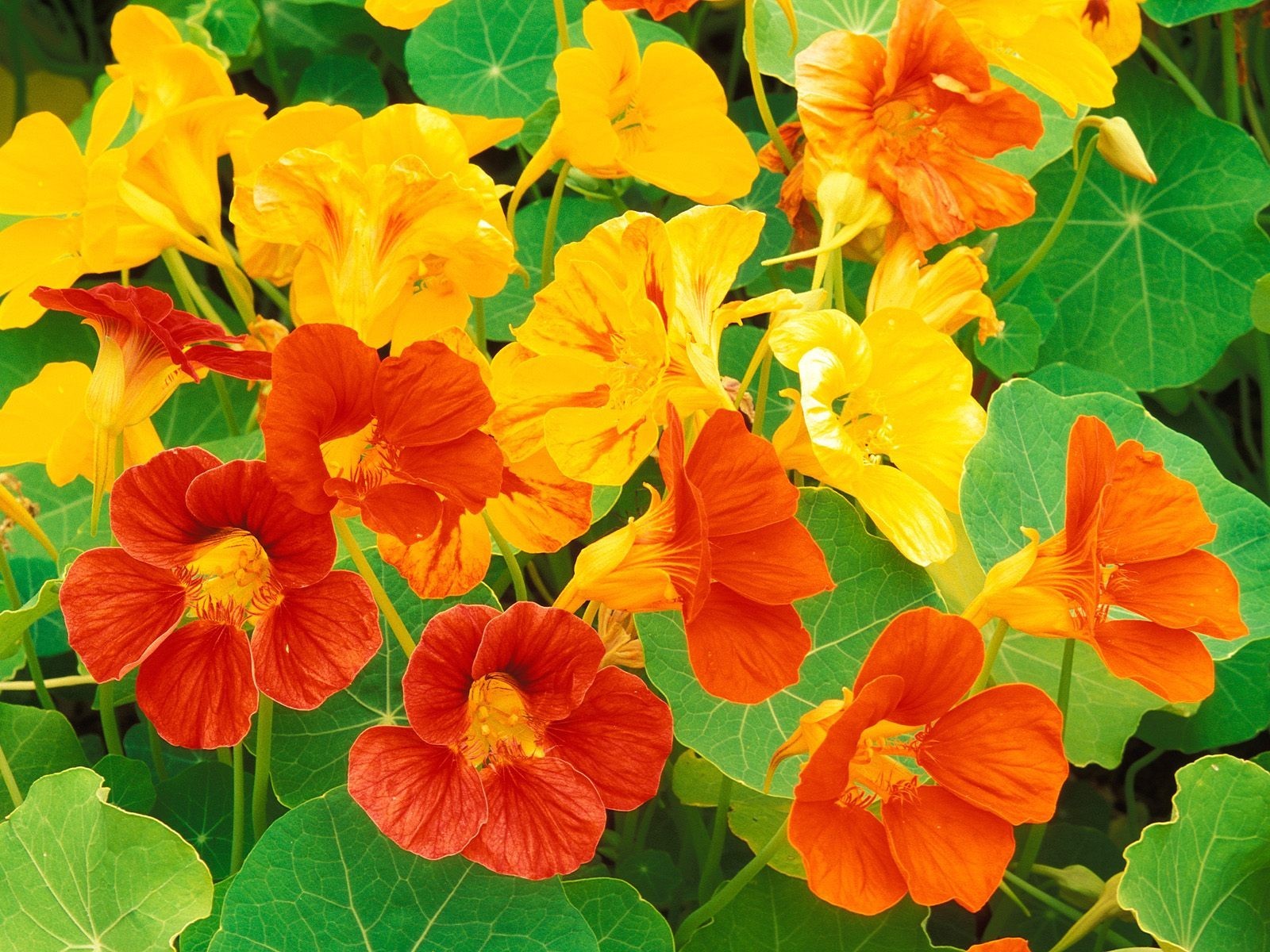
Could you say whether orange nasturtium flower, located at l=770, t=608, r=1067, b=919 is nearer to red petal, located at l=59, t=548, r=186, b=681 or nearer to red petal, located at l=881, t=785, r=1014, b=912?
red petal, located at l=881, t=785, r=1014, b=912

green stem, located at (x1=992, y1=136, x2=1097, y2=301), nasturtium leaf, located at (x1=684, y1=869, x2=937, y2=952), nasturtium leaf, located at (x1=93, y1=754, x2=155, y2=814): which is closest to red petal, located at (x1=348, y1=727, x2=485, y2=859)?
nasturtium leaf, located at (x1=684, y1=869, x2=937, y2=952)

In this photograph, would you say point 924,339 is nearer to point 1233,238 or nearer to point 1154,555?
point 1154,555

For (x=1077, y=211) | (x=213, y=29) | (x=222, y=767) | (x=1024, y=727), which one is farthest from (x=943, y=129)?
(x=213, y=29)

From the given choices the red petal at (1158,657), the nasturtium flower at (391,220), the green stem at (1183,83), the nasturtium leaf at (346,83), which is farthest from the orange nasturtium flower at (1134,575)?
the nasturtium leaf at (346,83)

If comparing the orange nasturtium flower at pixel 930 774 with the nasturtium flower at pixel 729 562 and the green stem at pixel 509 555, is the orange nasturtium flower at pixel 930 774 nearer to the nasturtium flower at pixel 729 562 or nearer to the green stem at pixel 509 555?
the nasturtium flower at pixel 729 562

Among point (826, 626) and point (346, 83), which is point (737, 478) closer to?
point (826, 626)
